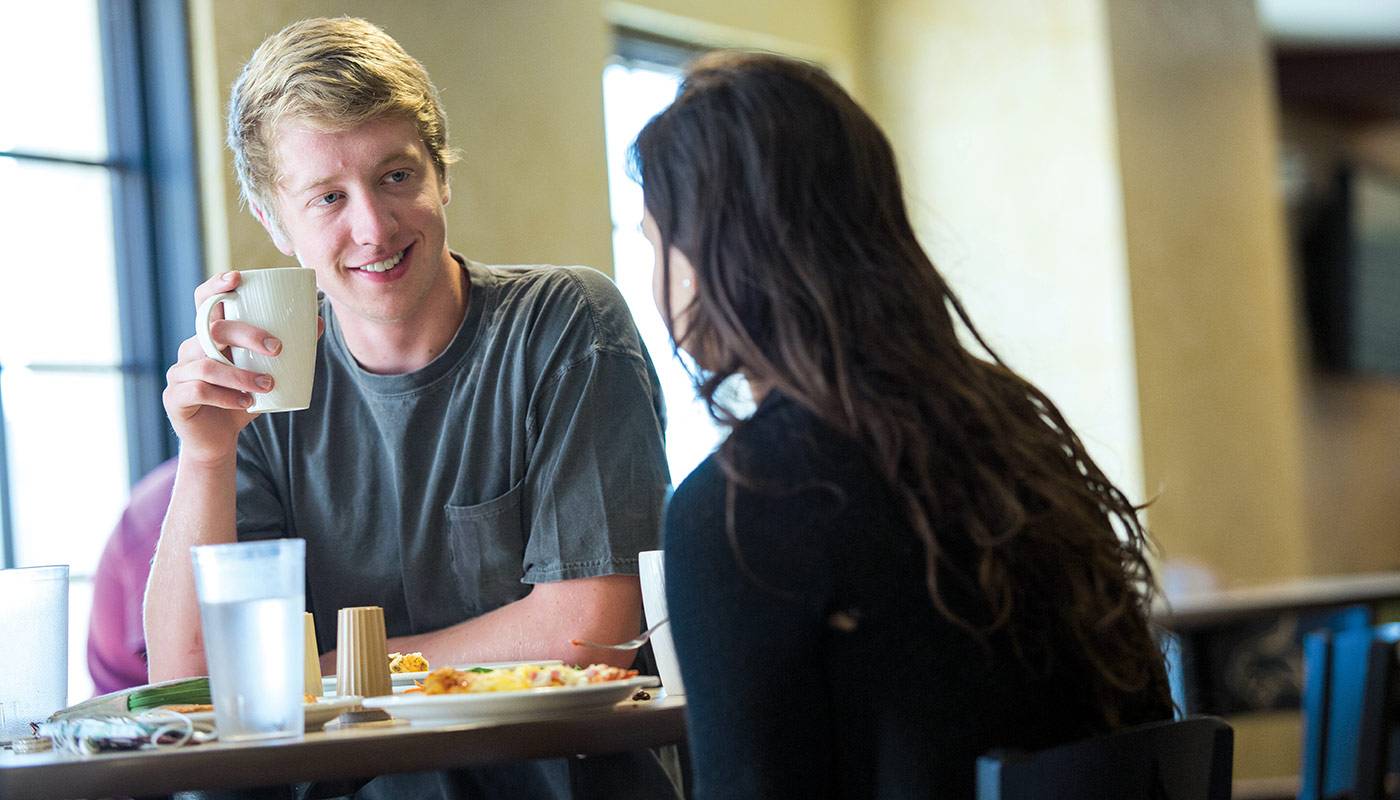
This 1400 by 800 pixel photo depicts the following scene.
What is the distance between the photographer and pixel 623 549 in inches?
61.0

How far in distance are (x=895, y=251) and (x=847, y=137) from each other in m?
0.09

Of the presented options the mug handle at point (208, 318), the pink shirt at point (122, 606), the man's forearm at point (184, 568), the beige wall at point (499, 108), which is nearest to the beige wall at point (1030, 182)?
the beige wall at point (499, 108)

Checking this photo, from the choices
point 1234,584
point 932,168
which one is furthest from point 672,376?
point 1234,584

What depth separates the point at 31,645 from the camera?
4.19 feet

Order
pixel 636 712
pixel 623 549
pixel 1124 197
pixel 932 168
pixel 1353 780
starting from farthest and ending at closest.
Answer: pixel 932 168, pixel 1124 197, pixel 1353 780, pixel 623 549, pixel 636 712

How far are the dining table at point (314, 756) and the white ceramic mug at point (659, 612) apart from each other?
201 millimetres

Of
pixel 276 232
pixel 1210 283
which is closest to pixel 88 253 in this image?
pixel 276 232

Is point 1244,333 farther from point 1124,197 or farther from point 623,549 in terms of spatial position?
point 623,549

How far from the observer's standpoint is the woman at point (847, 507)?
94 cm

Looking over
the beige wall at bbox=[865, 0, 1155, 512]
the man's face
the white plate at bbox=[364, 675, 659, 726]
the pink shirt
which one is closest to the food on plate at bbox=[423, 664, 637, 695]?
the white plate at bbox=[364, 675, 659, 726]

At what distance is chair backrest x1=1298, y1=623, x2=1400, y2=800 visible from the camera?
2.11 meters

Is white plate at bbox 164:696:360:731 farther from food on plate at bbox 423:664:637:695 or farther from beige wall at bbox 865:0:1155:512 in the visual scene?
beige wall at bbox 865:0:1155:512

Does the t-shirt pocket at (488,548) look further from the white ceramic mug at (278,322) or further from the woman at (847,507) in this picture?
the woman at (847,507)

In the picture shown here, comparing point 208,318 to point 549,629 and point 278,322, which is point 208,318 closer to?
point 278,322
